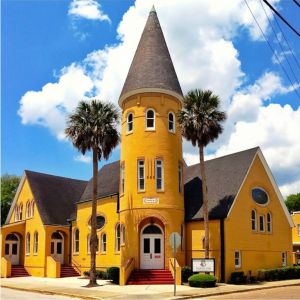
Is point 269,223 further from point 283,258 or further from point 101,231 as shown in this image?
point 101,231

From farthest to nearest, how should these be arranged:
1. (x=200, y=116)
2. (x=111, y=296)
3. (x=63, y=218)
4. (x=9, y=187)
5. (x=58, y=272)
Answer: (x=9, y=187)
(x=63, y=218)
(x=58, y=272)
(x=200, y=116)
(x=111, y=296)

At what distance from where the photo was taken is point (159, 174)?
32750 mm

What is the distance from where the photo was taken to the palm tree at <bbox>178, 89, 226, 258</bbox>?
102 feet

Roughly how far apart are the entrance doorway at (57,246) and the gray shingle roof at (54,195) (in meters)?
1.23

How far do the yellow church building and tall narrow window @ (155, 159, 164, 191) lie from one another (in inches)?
2.7

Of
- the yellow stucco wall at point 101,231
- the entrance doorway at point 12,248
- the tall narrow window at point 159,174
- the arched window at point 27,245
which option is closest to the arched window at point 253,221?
the tall narrow window at point 159,174

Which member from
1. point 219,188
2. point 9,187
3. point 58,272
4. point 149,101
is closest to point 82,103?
point 149,101

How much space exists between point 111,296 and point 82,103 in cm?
1320

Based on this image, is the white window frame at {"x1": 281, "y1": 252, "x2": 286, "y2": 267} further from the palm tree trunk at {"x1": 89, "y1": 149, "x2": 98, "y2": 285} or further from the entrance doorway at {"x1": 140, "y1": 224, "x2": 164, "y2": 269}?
the palm tree trunk at {"x1": 89, "y1": 149, "x2": 98, "y2": 285}

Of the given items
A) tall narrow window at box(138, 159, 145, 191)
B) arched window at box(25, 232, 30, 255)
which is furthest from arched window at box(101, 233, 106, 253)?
arched window at box(25, 232, 30, 255)

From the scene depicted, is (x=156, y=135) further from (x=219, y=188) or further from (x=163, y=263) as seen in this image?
(x=163, y=263)

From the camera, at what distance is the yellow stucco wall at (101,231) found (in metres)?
36.6

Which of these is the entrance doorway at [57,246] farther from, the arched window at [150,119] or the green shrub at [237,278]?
the green shrub at [237,278]

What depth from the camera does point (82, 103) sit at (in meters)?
31.1
